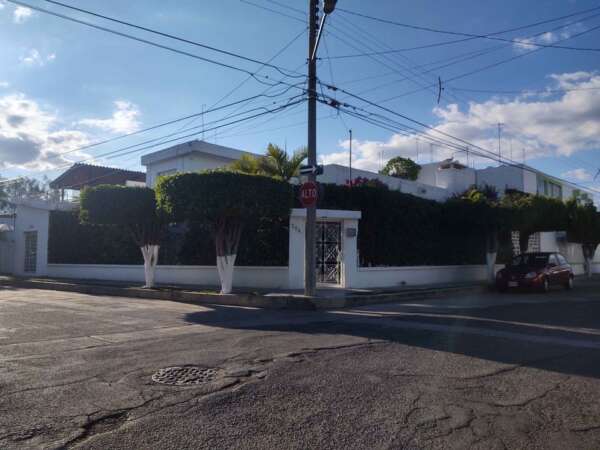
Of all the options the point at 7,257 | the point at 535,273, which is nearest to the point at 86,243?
the point at 7,257

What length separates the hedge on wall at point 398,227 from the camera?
18.1 m

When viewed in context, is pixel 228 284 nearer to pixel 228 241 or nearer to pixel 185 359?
pixel 228 241

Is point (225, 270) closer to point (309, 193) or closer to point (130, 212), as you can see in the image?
point (309, 193)

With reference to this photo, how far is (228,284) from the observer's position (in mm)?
14773

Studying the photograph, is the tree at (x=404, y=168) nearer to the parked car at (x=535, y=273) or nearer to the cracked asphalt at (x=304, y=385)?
the parked car at (x=535, y=273)

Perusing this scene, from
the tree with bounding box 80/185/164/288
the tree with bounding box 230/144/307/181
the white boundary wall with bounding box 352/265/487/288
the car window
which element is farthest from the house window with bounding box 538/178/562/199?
the tree with bounding box 80/185/164/288

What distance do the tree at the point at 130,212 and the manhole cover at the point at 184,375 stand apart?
10.0m

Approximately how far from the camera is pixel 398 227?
19234mm

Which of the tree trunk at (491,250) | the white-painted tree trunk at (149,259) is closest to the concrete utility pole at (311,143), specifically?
the white-painted tree trunk at (149,259)

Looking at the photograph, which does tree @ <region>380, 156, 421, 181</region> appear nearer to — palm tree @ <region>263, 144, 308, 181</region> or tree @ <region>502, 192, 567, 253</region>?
tree @ <region>502, 192, 567, 253</region>

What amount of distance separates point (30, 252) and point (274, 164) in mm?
15421

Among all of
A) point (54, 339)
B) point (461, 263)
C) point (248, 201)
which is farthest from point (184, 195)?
point (461, 263)

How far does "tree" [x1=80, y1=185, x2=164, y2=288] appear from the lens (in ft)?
52.3

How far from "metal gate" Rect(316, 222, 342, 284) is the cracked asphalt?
24.5ft
